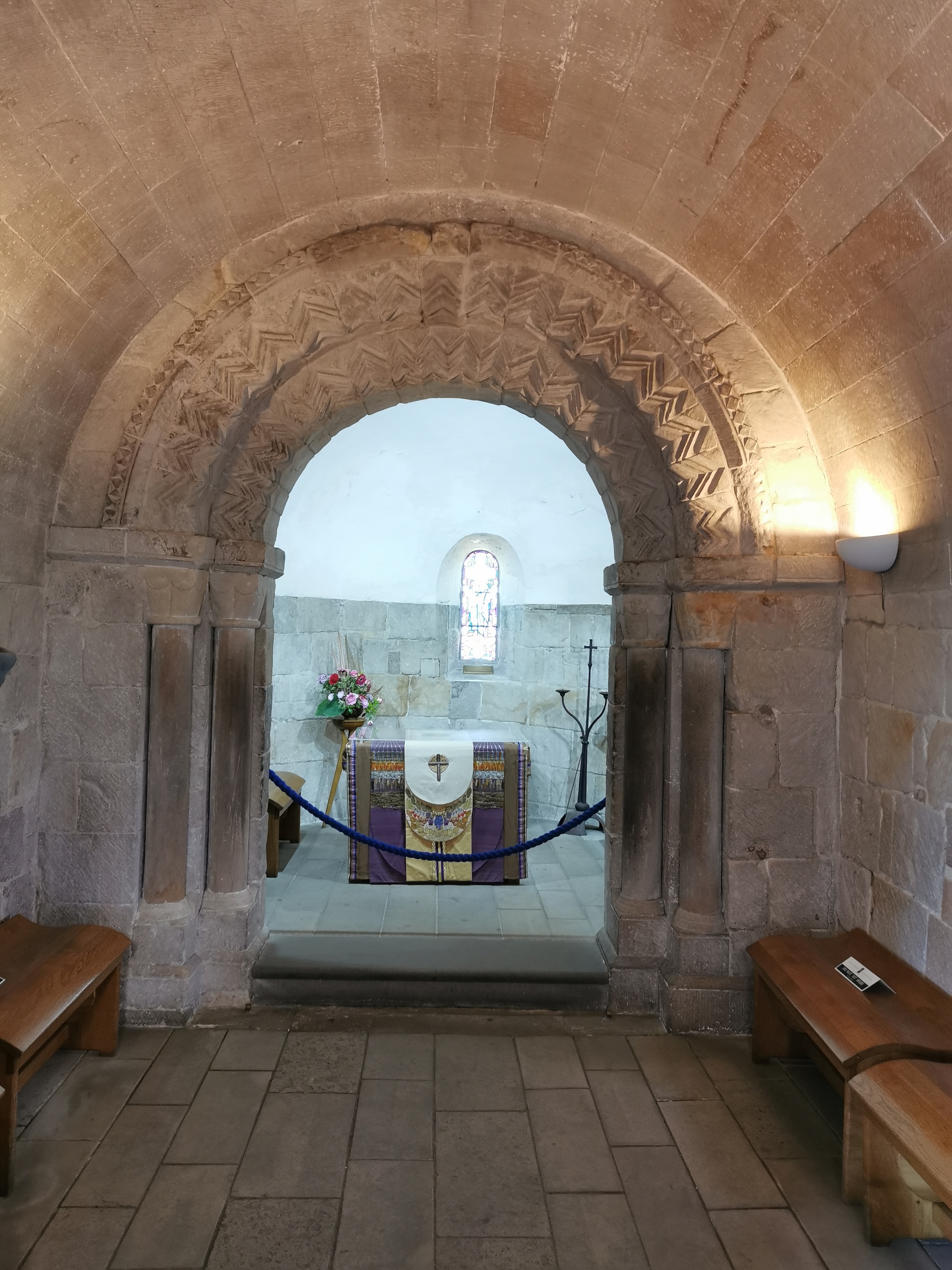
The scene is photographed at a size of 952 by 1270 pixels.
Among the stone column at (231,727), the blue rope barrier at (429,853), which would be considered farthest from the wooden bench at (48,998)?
the blue rope barrier at (429,853)

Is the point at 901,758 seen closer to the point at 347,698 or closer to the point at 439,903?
the point at 439,903

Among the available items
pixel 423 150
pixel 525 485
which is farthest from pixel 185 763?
pixel 525 485

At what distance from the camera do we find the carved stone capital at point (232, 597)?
3594mm

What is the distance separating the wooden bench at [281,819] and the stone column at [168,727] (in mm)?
1144

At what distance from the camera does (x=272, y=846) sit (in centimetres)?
508

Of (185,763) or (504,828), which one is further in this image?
(504,828)

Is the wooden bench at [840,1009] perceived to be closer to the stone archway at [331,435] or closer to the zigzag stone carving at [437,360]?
the stone archway at [331,435]

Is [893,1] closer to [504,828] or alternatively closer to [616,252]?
[616,252]

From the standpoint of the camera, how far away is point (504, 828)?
5105mm

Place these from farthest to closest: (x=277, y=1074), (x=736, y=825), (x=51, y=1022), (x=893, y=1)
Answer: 1. (x=736, y=825)
2. (x=277, y=1074)
3. (x=51, y=1022)
4. (x=893, y=1)

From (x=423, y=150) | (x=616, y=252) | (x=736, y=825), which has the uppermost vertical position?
(x=423, y=150)

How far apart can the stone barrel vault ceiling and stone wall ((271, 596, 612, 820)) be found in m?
3.15

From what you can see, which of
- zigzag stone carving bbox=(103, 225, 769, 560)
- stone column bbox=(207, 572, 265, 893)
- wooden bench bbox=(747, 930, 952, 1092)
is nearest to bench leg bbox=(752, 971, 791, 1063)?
wooden bench bbox=(747, 930, 952, 1092)

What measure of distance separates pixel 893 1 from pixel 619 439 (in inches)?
72.7
